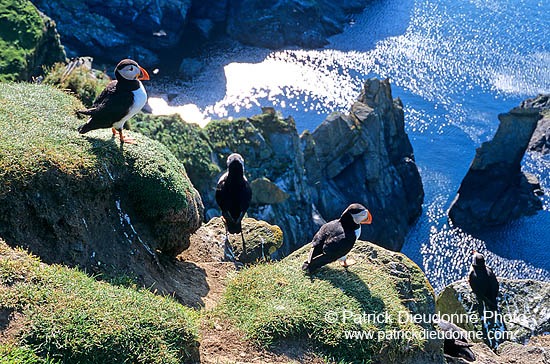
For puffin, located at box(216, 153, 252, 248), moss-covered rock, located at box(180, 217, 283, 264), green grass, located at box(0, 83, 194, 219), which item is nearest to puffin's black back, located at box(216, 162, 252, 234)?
puffin, located at box(216, 153, 252, 248)

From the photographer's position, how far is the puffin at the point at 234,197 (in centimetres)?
1441

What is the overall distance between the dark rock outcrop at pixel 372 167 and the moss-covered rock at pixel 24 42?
2298 centimetres

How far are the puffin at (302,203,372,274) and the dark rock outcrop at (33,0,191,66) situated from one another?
4891 cm

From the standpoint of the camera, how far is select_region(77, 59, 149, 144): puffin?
37.8 feet

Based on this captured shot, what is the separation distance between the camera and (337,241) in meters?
11.2

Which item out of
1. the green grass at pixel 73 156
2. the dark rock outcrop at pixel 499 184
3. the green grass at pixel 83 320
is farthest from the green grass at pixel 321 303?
the dark rock outcrop at pixel 499 184

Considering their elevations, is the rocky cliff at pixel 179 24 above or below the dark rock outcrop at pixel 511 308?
above

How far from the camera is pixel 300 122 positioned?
5238 centimetres

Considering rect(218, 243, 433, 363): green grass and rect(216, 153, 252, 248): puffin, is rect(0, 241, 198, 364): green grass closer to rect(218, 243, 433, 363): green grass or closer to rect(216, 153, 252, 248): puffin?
rect(218, 243, 433, 363): green grass

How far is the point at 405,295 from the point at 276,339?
3203 millimetres

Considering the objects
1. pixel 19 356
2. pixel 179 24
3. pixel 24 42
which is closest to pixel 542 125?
pixel 179 24

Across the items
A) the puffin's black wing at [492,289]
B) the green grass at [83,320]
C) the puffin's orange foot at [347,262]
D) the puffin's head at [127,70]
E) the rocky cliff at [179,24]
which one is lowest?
the green grass at [83,320]

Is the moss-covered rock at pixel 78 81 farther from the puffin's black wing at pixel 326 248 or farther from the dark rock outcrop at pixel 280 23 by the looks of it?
the dark rock outcrop at pixel 280 23

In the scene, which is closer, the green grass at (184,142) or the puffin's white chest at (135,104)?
the puffin's white chest at (135,104)
